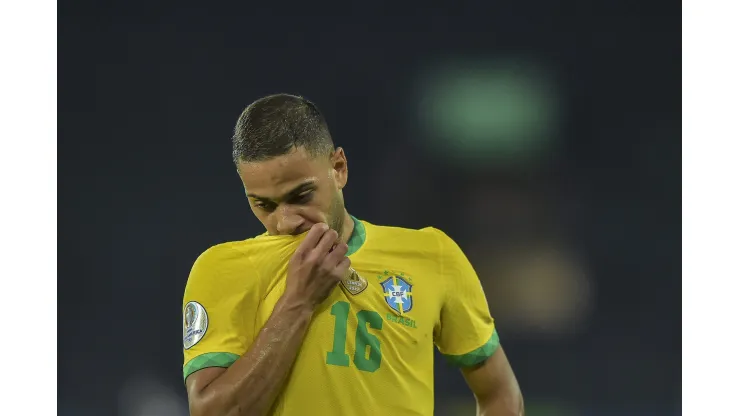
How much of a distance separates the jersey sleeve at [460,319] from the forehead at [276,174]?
0.28 m

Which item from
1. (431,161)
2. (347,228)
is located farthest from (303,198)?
(431,161)

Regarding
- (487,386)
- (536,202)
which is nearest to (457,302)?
(487,386)

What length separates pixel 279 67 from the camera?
5.83 feet

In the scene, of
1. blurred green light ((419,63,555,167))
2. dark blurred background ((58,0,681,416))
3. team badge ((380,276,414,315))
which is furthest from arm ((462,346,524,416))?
blurred green light ((419,63,555,167))

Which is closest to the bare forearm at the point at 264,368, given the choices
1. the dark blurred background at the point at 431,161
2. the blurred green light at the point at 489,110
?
the dark blurred background at the point at 431,161

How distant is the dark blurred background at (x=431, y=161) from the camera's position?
1.73 metres

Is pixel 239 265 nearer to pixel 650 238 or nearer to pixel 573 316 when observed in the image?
pixel 573 316

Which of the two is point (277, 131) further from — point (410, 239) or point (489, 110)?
point (489, 110)

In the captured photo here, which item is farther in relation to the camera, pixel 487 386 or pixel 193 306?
pixel 487 386

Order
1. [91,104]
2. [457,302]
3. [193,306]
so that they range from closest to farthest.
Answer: [193,306]
[457,302]
[91,104]

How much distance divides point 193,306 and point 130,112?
2.90 feet

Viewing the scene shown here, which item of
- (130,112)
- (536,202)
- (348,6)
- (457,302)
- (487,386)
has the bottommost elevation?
(487,386)

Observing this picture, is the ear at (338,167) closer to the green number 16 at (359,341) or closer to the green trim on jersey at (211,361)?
the green number 16 at (359,341)

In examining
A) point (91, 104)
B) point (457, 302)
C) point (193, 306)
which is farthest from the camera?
point (91, 104)
